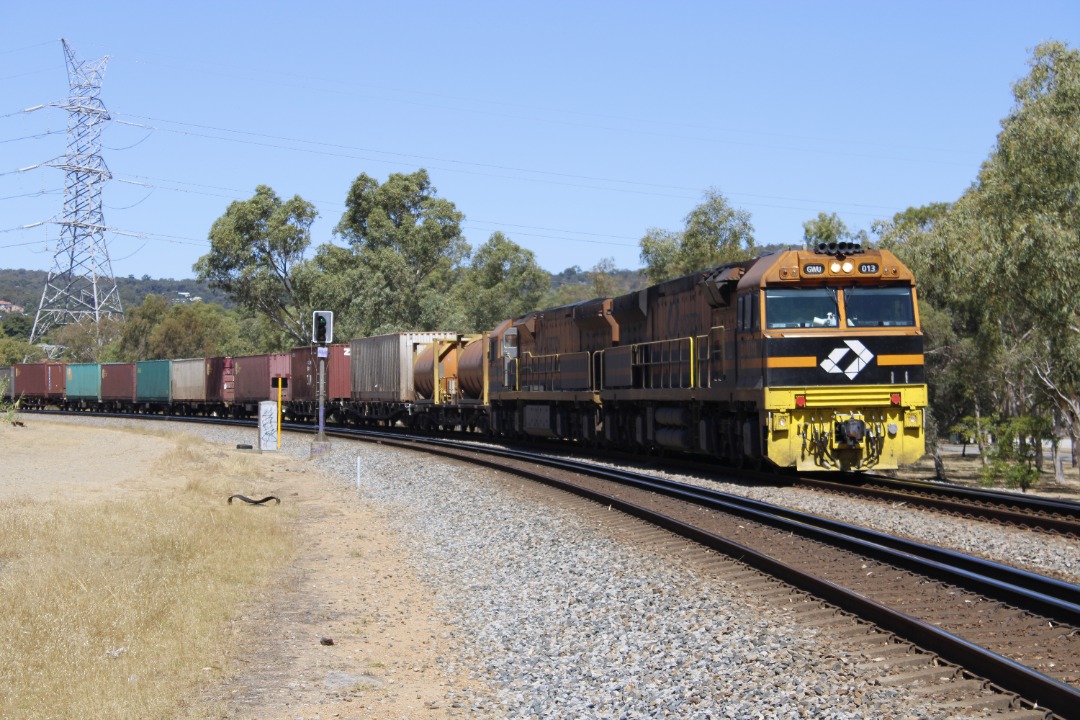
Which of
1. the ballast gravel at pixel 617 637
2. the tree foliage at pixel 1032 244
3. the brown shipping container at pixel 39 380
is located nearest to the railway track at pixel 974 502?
the ballast gravel at pixel 617 637

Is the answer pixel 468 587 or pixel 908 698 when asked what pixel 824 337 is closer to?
pixel 468 587

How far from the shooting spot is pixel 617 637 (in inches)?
326

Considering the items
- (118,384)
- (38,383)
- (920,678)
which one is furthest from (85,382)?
(920,678)

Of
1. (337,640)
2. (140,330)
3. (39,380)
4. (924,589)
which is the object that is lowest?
(337,640)

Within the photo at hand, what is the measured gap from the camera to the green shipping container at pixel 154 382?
63625 mm

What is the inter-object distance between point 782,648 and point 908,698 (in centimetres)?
134

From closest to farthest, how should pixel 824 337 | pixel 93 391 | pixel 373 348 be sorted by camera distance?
pixel 824 337 → pixel 373 348 → pixel 93 391

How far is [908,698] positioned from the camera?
627 cm

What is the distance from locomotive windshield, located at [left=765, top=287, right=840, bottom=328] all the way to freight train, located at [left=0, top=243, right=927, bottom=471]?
0.02m

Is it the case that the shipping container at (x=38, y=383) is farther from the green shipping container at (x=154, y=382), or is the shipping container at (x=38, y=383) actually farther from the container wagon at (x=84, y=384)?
the green shipping container at (x=154, y=382)

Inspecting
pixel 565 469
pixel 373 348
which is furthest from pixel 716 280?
pixel 373 348

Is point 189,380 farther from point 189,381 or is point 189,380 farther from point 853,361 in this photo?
point 853,361

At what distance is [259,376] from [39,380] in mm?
33266

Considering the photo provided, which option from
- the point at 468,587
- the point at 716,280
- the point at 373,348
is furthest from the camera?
the point at 373,348
